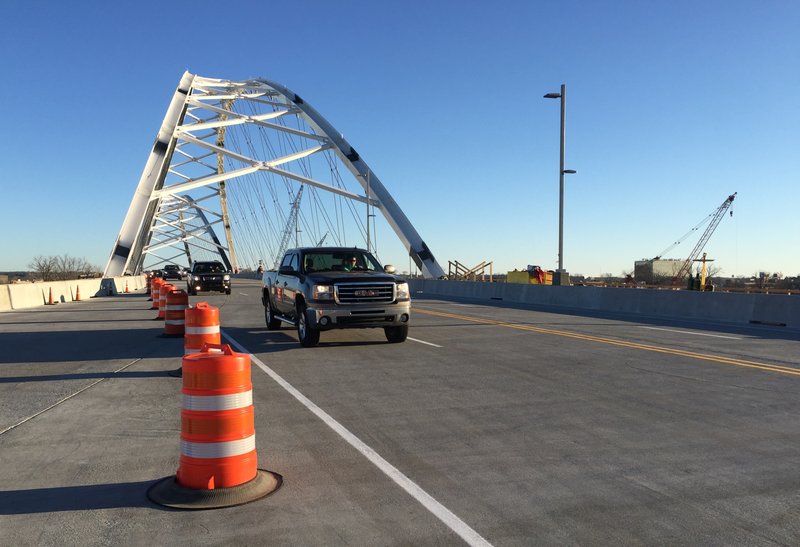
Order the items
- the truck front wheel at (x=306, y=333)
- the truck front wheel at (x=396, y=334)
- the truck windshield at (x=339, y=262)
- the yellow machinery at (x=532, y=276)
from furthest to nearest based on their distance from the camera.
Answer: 1. the yellow machinery at (x=532, y=276)
2. the truck windshield at (x=339, y=262)
3. the truck front wheel at (x=396, y=334)
4. the truck front wheel at (x=306, y=333)

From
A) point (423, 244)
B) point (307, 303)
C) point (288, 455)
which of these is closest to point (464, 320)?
point (307, 303)

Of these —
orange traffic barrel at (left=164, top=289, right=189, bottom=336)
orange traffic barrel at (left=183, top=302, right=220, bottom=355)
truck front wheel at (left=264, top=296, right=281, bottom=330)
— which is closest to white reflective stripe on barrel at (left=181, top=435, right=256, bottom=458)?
orange traffic barrel at (left=183, top=302, right=220, bottom=355)

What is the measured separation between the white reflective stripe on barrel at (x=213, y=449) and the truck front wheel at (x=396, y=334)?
8599mm

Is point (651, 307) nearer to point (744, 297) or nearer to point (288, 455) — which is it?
point (744, 297)

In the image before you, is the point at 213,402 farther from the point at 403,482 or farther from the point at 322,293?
the point at 322,293

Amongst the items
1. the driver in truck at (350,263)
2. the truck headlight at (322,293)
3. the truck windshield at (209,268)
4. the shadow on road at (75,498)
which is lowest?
the shadow on road at (75,498)

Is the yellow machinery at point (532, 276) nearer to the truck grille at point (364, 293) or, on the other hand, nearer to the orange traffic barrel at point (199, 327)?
the truck grille at point (364, 293)

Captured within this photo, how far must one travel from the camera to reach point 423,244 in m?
54.6

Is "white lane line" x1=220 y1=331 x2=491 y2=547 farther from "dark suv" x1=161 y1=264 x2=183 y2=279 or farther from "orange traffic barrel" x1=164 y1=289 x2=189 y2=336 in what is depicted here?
"dark suv" x1=161 y1=264 x2=183 y2=279

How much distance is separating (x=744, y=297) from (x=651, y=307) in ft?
12.4

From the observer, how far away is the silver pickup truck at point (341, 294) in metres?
12.3

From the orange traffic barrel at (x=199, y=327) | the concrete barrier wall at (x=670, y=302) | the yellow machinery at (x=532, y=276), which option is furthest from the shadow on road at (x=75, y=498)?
the yellow machinery at (x=532, y=276)

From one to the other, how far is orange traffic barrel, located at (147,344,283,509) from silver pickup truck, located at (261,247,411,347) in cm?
728

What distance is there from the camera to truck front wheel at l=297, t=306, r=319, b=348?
12.8 m
